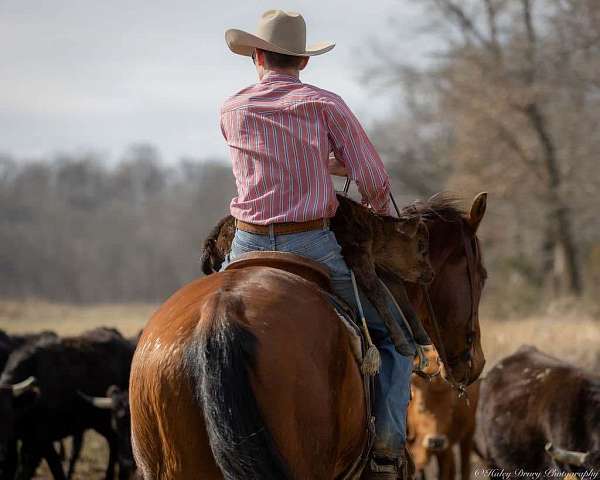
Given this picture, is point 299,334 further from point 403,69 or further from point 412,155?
point 412,155

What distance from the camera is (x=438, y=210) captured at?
17.6ft

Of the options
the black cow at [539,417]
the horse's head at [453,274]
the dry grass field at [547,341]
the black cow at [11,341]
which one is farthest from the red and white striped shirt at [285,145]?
the dry grass field at [547,341]

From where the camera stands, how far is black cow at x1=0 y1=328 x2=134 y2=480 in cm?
971

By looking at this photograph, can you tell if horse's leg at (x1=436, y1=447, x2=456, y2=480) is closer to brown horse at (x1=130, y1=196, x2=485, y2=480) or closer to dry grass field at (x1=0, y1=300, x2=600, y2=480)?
dry grass field at (x1=0, y1=300, x2=600, y2=480)

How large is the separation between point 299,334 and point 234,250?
0.90 m

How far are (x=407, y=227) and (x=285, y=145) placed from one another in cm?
79

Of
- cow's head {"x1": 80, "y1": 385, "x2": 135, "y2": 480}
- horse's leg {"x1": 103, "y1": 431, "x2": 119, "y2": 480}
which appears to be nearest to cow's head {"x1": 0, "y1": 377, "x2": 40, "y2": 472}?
cow's head {"x1": 80, "y1": 385, "x2": 135, "y2": 480}

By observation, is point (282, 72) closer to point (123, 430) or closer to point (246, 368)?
point (246, 368)

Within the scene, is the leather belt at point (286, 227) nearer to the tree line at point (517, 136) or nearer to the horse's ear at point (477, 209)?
the horse's ear at point (477, 209)

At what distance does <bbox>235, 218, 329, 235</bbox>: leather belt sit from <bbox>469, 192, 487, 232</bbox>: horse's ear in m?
1.21

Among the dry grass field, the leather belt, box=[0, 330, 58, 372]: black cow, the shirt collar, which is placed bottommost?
the dry grass field

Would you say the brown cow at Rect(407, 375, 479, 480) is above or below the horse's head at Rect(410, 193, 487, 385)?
Result: below

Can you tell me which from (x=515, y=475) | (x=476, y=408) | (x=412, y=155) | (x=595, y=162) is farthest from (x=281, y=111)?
(x=412, y=155)

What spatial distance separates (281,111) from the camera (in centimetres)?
438
